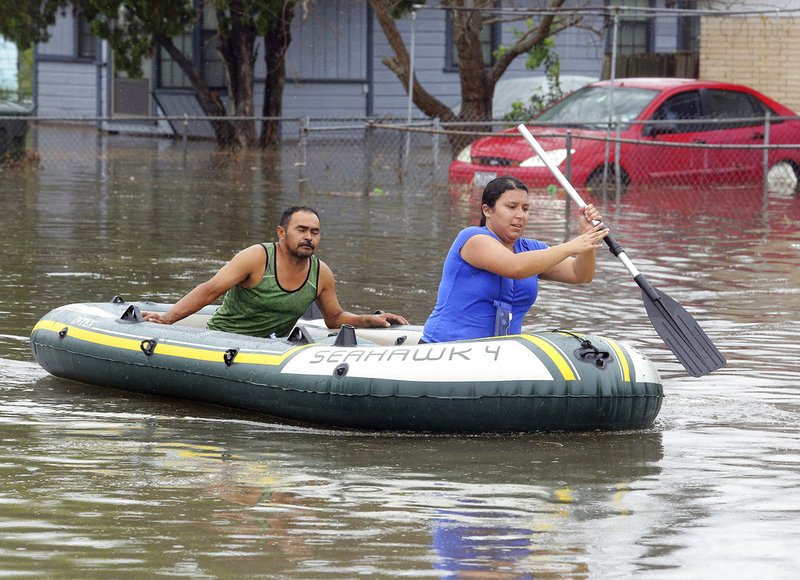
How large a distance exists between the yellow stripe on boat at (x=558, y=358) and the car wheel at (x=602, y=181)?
38.9 ft

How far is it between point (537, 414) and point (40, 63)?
99.6ft

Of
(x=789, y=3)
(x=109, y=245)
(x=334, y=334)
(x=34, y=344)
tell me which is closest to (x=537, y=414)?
(x=334, y=334)

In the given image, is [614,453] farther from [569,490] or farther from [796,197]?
[796,197]

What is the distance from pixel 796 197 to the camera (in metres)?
20.0

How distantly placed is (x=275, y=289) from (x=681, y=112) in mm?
12807

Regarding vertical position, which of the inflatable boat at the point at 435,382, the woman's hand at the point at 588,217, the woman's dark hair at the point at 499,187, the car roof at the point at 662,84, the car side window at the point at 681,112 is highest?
the car roof at the point at 662,84

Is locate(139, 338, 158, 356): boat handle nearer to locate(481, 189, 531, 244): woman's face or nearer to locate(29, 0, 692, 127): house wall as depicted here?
locate(481, 189, 531, 244): woman's face

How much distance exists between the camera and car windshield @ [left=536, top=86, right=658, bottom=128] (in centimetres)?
2014

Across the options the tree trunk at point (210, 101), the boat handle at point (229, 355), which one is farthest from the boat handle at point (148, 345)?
the tree trunk at point (210, 101)

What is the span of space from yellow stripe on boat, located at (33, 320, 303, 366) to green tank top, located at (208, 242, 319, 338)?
0.45 meters

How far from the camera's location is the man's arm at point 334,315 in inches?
349

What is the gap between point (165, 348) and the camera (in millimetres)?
8508

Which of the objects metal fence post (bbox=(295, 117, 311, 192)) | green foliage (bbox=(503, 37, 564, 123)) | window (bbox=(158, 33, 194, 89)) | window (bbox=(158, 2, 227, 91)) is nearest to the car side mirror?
metal fence post (bbox=(295, 117, 311, 192))

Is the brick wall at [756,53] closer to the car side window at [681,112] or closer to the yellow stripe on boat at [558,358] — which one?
the car side window at [681,112]
